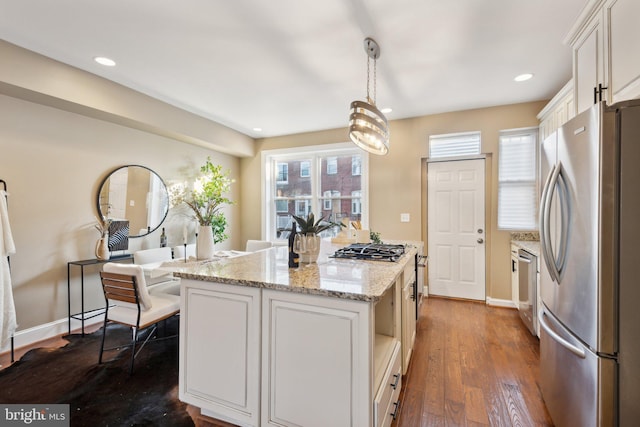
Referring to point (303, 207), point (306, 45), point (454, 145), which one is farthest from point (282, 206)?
point (306, 45)

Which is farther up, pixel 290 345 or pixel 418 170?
pixel 418 170

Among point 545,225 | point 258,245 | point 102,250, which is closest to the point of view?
point 545,225

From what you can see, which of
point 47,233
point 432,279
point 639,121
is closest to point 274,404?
point 639,121

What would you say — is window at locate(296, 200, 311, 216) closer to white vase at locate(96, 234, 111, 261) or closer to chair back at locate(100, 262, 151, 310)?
white vase at locate(96, 234, 111, 261)

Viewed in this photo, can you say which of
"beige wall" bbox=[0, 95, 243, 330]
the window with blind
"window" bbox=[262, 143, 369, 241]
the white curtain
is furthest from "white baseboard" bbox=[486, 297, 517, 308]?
the white curtain

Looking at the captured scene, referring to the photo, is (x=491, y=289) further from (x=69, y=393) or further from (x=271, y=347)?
(x=69, y=393)

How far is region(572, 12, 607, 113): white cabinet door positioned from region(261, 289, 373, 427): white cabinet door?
2.15 metres

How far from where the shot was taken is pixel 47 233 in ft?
9.49

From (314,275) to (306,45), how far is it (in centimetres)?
195

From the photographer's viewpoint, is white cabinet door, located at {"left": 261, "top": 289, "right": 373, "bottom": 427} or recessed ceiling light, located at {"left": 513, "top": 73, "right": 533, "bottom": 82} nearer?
white cabinet door, located at {"left": 261, "top": 289, "right": 373, "bottom": 427}

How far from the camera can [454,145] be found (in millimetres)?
4172

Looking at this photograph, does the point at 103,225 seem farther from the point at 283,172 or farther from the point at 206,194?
the point at 283,172

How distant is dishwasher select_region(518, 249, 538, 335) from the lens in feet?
9.10

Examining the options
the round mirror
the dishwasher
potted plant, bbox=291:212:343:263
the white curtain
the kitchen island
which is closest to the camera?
the kitchen island
